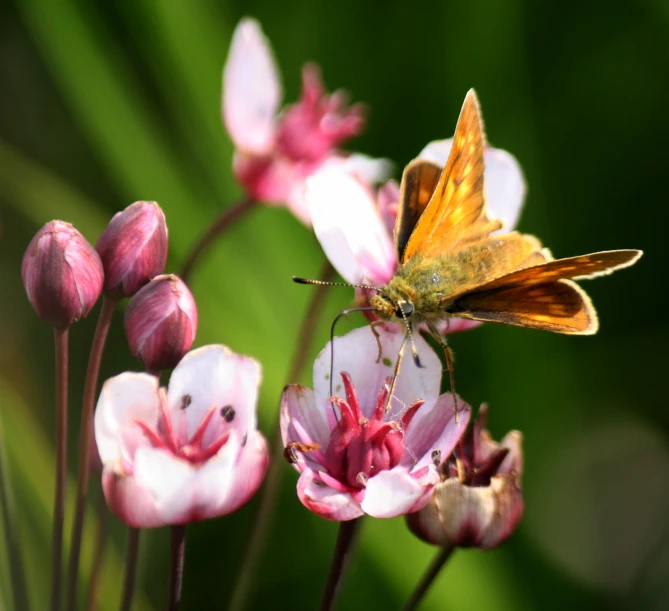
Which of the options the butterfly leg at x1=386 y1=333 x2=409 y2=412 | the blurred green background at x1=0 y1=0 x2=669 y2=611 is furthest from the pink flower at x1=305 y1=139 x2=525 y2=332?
the blurred green background at x1=0 y1=0 x2=669 y2=611

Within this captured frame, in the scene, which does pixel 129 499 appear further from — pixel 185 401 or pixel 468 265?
pixel 468 265

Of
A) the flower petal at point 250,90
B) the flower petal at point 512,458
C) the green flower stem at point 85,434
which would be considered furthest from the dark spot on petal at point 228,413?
the flower petal at point 250,90

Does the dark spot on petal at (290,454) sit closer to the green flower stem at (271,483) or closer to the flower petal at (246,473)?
the flower petal at (246,473)

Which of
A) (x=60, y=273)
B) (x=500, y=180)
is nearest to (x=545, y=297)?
(x=500, y=180)

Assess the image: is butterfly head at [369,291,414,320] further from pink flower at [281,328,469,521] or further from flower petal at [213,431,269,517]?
flower petal at [213,431,269,517]

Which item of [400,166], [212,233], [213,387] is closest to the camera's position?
[213,387]

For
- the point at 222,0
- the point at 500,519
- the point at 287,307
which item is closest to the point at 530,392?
the point at 287,307
